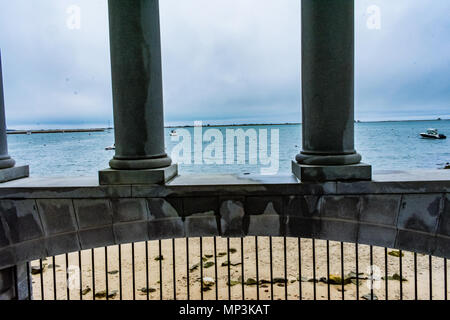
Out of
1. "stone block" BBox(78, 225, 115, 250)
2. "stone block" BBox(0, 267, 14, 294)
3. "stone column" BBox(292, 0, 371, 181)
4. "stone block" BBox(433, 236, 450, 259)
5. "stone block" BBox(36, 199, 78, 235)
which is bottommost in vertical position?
"stone block" BBox(0, 267, 14, 294)

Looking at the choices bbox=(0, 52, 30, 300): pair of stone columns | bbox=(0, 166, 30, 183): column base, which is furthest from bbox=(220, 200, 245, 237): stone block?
bbox=(0, 166, 30, 183): column base

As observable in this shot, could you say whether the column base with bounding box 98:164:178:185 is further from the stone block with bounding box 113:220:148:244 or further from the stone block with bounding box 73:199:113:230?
the stone block with bounding box 113:220:148:244

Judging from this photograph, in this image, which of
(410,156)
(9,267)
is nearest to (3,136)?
(9,267)

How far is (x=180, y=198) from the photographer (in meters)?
8.16

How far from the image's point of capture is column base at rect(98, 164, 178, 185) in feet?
26.5

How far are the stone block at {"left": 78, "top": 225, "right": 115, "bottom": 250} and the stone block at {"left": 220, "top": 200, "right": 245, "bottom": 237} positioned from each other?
2.50 metres

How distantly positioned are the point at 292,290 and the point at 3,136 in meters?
14.5

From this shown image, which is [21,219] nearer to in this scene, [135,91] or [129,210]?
[129,210]

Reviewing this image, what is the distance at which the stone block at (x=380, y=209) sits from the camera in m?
7.80

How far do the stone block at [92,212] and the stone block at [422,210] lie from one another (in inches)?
250

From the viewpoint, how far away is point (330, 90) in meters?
8.09

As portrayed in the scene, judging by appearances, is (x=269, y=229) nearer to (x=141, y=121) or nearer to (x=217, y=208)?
(x=217, y=208)

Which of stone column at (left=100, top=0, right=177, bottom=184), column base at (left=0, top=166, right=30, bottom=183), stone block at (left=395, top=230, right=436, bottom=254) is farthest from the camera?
column base at (left=0, top=166, right=30, bottom=183)
